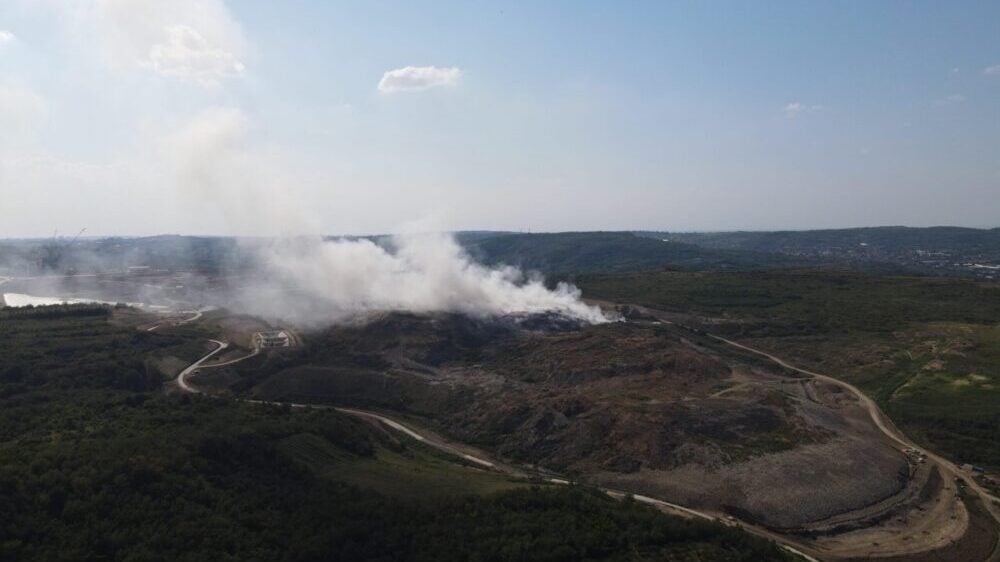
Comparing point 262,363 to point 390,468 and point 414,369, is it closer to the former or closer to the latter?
point 414,369

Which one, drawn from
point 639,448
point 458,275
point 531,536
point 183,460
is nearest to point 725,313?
point 458,275

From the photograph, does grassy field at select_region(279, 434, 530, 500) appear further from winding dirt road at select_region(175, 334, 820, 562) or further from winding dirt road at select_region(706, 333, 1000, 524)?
winding dirt road at select_region(706, 333, 1000, 524)

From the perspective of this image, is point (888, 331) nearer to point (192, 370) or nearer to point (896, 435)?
point (896, 435)

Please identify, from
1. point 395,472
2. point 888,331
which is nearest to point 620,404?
point 395,472

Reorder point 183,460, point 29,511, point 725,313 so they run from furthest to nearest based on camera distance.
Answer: point 725,313 → point 183,460 → point 29,511

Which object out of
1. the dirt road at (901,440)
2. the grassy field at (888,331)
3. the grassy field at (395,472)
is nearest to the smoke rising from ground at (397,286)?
the grassy field at (888,331)

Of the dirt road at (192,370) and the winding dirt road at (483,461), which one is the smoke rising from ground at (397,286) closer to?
the dirt road at (192,370)

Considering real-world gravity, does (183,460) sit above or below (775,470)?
above
